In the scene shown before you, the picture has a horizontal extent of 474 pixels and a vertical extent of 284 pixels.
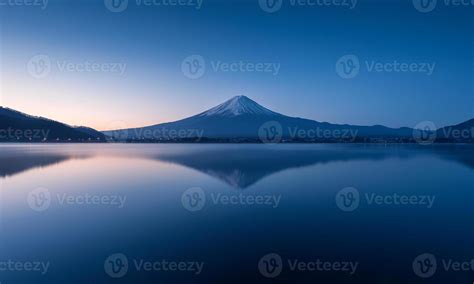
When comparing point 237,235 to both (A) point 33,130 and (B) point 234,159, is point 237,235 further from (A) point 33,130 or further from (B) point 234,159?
(A) point 33,130

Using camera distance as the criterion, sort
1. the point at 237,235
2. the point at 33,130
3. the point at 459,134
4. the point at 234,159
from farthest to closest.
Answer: the point at 33,130 → the point at 459,134 → the point at 234,159 → the point at 237,235

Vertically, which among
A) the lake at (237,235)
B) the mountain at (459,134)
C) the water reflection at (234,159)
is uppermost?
the mountain at (459,134)

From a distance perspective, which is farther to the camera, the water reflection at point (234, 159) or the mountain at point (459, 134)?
the mountain at point (459, 134)

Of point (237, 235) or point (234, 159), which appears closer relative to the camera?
point (237, 235)

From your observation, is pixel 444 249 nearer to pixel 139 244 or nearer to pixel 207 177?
pixel 139 244

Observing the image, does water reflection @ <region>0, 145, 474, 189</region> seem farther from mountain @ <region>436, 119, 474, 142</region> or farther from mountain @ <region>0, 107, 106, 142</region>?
mountain @ <region>0, 107, 106, 142</region>

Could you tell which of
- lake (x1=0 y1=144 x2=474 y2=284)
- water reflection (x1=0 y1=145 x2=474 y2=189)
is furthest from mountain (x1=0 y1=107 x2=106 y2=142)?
lake (x1=0 y1=144 x2=474 y2=284)

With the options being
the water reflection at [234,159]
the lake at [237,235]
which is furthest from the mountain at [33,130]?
the lake at [237,235]

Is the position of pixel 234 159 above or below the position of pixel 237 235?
above

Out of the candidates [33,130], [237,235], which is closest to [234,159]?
[237,235]

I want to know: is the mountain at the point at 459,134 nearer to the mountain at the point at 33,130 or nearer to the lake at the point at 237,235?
the lake at the point at 237,235

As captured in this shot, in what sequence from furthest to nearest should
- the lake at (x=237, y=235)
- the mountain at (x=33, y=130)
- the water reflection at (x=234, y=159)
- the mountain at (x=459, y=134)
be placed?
1. the mountain at (x=33, y=130)
2. the mountain at (x=459, y=134)
3. the water reflection at (x=234, y=159)
4. the lake at (x=237, y=235)
